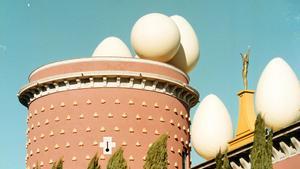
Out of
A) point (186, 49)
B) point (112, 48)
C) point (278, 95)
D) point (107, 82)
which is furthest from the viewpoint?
point (186, 49)

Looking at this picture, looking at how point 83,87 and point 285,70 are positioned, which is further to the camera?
point 83,87

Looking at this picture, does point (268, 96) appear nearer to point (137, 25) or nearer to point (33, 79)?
point (137, 25)

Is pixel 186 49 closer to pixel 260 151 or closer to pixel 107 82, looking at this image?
pixel 107 82

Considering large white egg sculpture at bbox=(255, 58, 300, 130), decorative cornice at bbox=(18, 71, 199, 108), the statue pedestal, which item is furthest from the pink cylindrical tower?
large white egg sculpture at bbox=(255, 58, 300, 130)

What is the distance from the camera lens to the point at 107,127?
31562 millimetres

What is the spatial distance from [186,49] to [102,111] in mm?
6348

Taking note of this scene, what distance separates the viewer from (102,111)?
31781mm

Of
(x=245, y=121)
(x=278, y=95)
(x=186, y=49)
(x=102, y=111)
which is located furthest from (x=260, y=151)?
(x=186, y=49)

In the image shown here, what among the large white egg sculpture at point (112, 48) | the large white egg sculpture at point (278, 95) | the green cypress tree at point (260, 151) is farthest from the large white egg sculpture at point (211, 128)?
the green cypress tree at point (260, 151)

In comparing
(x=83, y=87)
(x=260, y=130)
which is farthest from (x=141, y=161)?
(x=260, y=130)

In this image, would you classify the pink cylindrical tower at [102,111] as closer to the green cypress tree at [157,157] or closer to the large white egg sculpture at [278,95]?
the large white egg sculpture at [278,95]

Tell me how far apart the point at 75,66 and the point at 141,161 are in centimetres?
531

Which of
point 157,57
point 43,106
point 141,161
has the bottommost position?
point 141,161

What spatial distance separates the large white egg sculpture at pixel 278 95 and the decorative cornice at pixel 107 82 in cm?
646
